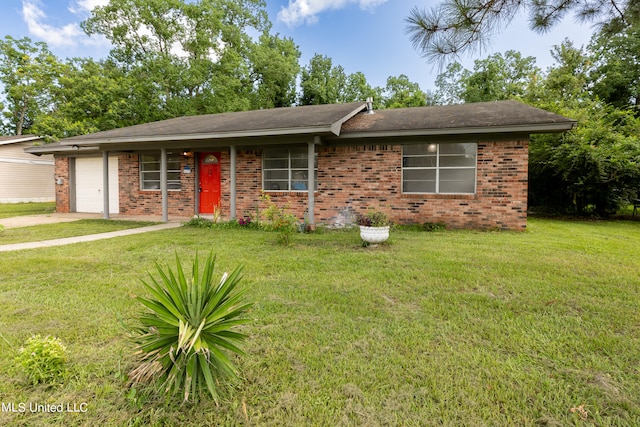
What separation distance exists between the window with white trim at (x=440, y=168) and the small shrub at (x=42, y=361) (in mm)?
8448

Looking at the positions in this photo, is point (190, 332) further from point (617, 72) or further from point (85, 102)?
point (617, 72)

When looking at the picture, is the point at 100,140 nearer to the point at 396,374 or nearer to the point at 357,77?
the point at 396,374

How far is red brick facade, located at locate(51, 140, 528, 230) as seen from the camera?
330 inches

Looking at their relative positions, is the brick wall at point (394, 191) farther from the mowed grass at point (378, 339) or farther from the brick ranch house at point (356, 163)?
the mowed grass at point (378, 339)

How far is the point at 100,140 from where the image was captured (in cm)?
1044

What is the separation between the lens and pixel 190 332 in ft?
6.09

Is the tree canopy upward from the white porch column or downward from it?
upward

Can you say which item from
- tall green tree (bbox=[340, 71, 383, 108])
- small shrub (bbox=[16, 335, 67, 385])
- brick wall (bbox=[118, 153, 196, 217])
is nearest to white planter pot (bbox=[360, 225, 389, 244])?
small shrub (bbox=[16, 335, 67, 385])

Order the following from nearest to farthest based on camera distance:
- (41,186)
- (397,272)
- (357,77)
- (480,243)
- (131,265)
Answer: (397,272) → (131,265) → (480,243) → (41,186) → (357,77)

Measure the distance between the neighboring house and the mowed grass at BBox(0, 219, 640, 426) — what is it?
19.0m

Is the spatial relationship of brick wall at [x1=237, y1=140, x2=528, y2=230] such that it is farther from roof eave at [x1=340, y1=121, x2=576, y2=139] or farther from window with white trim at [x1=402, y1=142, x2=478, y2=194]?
roof eave at [x1=340, y1=121, x2=576, y2=139]

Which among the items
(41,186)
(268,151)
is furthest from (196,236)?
(41,186)

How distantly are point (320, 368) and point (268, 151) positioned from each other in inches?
348

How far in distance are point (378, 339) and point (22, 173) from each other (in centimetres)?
2570
